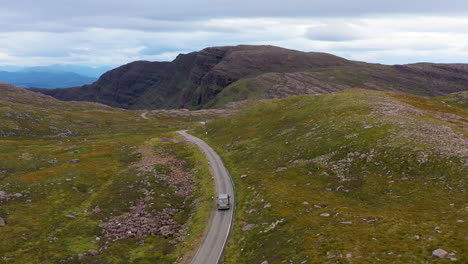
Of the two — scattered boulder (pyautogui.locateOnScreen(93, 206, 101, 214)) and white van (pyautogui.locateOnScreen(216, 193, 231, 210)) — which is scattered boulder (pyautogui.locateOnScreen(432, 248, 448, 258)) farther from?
scattered boulder (pyautogui.locateOnScreen(93, 206, 101, 214))

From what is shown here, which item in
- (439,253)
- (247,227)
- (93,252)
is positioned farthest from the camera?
(247,227)

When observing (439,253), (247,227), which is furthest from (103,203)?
(439,253)

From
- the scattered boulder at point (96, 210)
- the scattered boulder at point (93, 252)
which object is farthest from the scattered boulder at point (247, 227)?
the scattered boulder at point (96, 210)

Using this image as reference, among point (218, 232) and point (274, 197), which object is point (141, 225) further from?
point (274, 197)

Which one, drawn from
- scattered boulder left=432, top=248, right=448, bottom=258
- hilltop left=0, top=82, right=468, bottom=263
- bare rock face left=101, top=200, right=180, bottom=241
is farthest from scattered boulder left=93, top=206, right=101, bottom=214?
scattered boulder left=432, top=248, right=448, bottom=258

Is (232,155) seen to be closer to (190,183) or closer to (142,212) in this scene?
(190,183)

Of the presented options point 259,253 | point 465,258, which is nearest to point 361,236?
point 465,258

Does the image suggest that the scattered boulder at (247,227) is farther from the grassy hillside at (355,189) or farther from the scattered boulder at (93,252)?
the scattered boulder at (93,252)
